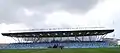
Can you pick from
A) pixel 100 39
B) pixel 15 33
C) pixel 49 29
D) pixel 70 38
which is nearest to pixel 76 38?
pixel 70 38

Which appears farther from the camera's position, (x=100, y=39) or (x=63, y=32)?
(x=100, y=39)

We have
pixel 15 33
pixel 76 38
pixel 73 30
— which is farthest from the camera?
pixel 76 38

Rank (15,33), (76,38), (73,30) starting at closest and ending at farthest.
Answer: (73,30) < (15,33) < (76,38)

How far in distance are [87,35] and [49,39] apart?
67.9 feet

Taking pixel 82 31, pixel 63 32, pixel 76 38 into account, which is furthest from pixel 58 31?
pixel 76 38

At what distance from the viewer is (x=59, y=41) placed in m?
117

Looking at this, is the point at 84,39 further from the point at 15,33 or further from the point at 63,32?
the point at 15,33

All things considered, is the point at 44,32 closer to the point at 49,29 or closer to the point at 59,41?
the point at 49,29

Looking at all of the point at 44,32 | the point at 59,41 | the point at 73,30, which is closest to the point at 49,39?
the point at 59,41

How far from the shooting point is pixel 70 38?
4766 inches

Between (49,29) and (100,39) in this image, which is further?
(100,39)

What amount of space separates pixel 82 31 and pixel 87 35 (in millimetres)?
15401

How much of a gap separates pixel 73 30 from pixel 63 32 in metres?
6.57

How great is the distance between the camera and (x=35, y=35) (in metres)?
115
